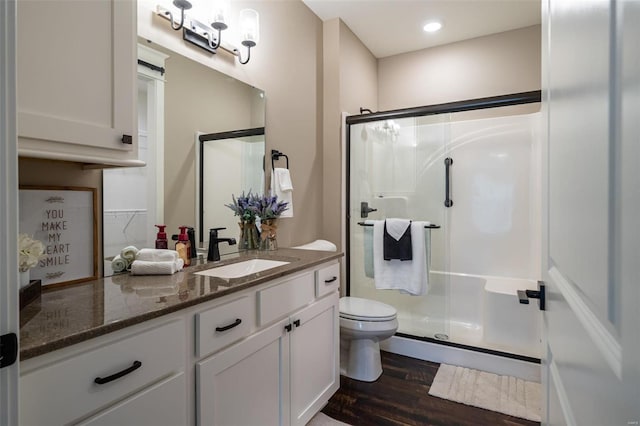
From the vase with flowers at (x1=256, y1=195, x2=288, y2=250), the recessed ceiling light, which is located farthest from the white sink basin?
the recessed ceiling light

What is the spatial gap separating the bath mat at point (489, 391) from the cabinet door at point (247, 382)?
46.2 inches

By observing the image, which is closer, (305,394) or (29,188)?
(29,188)

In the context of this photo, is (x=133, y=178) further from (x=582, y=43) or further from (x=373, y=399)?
(x=373, y=399)

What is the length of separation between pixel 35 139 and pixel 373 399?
2.09m

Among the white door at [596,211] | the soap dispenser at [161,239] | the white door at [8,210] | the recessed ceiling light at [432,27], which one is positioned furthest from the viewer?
Answer: the recessed ceiling light at [432,27]

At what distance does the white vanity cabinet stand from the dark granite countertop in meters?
0.17

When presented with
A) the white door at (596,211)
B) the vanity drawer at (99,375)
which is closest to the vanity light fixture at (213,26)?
the vanity drawer at (99,375)

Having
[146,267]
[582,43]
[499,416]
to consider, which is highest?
[582,43]

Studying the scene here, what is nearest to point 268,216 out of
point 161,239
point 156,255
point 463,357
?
point 161,239

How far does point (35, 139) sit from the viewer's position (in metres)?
0.95

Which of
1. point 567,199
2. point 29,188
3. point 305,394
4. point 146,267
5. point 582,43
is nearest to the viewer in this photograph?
point 582,43

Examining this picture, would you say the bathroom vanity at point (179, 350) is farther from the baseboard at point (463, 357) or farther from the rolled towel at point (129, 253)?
the baseboard at point (463, 357)

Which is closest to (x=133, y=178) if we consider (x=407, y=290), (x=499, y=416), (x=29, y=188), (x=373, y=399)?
(x=29, y=188)

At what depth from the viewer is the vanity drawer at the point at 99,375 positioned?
0.72m
